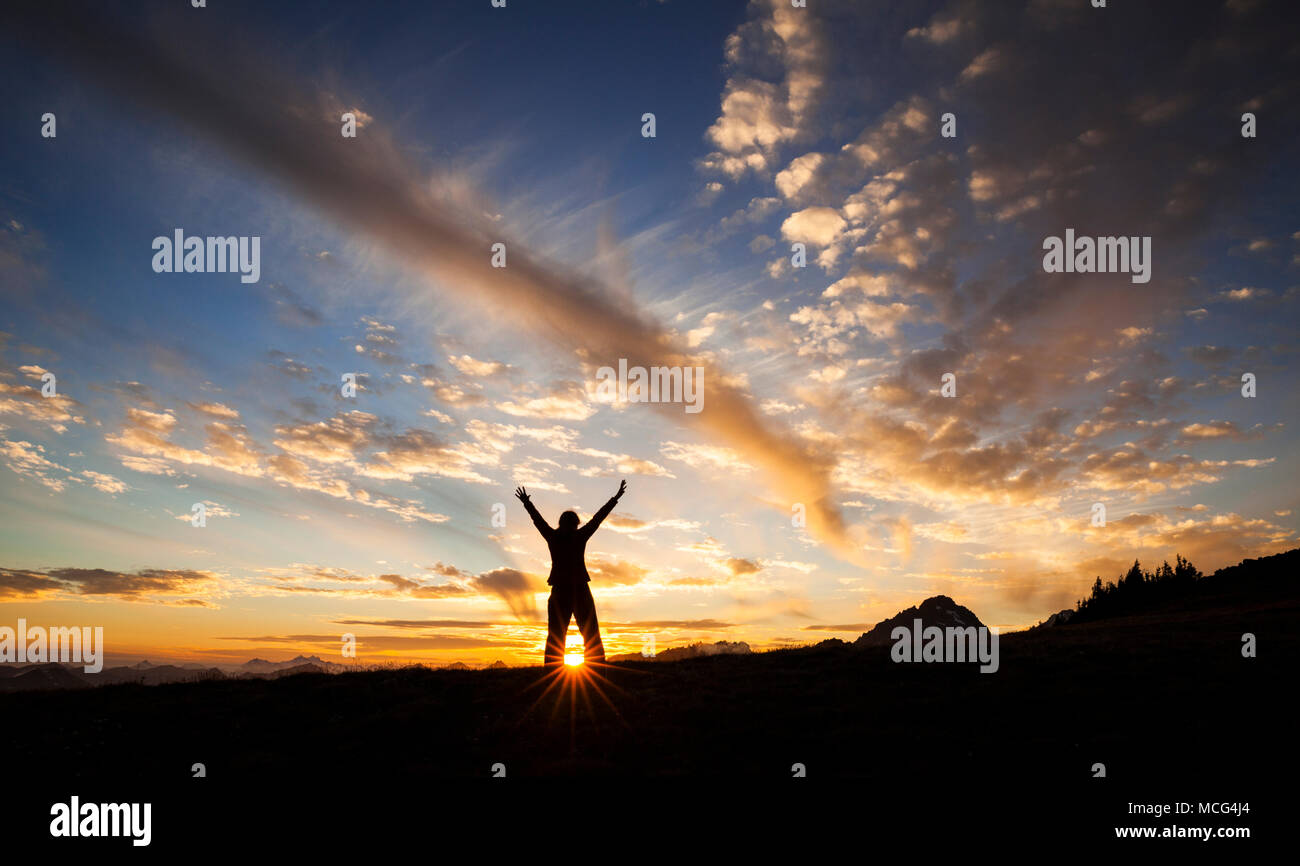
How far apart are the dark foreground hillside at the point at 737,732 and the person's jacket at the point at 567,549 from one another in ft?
8.95

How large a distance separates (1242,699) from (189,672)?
2689cm

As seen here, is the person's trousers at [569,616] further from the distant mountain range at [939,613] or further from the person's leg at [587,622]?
the distant mountain range at [939,613]

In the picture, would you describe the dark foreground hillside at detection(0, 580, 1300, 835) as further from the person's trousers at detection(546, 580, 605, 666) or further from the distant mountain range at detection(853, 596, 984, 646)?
the distant mountain range at detection(853, 596, 984, 646)

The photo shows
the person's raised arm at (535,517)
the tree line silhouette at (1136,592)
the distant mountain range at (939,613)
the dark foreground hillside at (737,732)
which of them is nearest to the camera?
the dark foreground hillside at (737,732)

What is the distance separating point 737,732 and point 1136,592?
185 ft

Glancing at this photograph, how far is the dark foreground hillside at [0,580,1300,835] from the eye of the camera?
1066 cm

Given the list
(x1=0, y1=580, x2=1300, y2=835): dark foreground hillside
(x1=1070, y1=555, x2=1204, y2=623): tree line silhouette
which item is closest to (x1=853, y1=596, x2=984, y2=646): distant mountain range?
(x1=1070, y1=555, x2=1204, y2=623): tree line silhouette

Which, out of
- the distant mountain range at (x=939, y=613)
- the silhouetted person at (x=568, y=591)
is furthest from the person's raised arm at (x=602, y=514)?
the distant mountain range at (x=939, y=613)

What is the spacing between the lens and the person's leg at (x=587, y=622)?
19281 mm

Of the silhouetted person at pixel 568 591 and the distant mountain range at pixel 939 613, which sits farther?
the distant mountain range at pixel 939 613

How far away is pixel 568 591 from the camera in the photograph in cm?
1925
